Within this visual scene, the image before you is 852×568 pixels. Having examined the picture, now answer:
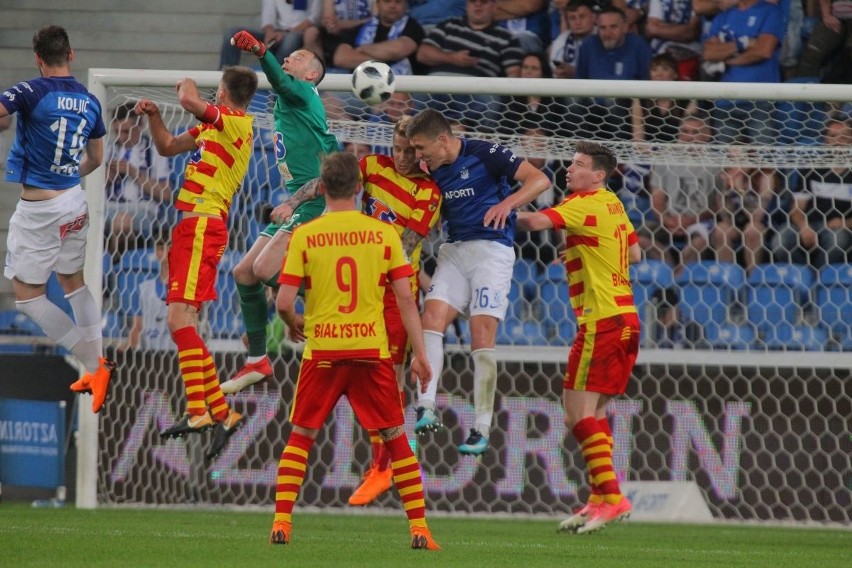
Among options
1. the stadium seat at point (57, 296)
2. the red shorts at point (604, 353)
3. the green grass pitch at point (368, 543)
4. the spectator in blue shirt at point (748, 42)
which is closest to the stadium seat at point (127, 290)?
the stadium seat at point (57, 296)

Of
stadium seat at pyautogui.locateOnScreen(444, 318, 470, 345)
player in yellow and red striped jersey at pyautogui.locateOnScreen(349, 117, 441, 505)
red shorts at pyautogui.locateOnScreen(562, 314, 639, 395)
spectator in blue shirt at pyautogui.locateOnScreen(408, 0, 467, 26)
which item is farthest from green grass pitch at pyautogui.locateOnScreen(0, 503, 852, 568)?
spectator in blue shirt at pyautogui.locateOnScreen(408, 0, 467, 26)

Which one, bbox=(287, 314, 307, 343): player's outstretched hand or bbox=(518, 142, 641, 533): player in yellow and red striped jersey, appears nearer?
bbox=(287, 314, 307, 343): player's outstretched hand

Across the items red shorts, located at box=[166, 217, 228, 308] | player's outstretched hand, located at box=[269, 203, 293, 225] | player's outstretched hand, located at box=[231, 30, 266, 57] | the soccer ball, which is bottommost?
red shorts, located at box=[166, 217, 228, 308]

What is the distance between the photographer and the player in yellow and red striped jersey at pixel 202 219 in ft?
25.3

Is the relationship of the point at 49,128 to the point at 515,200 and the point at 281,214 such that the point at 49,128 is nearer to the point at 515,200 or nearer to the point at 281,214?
the point at 281,214

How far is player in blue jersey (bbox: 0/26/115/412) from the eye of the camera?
755 centimetres

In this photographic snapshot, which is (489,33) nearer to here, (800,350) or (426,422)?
(800,350)

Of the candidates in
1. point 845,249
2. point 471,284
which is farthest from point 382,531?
point 845,249

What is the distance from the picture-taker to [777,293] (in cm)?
970

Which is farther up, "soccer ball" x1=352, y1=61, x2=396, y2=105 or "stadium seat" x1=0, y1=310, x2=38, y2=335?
"soccer ball" x1=352, y1=61, x2=396, y2=105

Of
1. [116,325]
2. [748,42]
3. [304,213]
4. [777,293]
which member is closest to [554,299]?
[777,293]

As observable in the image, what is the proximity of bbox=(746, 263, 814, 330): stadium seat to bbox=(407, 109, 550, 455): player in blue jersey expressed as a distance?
268 cm

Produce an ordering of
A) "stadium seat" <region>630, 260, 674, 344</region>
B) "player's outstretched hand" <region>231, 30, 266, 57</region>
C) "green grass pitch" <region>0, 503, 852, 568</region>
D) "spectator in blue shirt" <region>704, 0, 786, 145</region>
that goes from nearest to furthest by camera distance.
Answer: "green grass pitch" <region>0, 503, 852, 568</region>, "player's outstretched hand" <region>231, 30, 266, 57</region>, "stadium seat" <region>630, 260, 674, 344</region>, "spectator in blue shirt" <region>704, 0, 786, 145</region>

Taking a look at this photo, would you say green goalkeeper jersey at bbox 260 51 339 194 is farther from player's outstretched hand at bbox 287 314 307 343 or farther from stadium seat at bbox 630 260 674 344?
stadium seat at bbox 630 260 674 344
